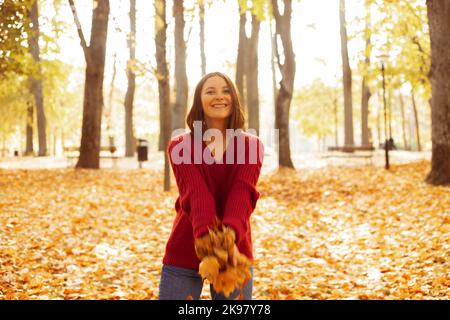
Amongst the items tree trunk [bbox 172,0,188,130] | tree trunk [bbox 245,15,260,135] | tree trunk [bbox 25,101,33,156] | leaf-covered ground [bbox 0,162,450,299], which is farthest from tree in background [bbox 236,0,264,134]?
tree trunk [bbox 25,101,33,156]

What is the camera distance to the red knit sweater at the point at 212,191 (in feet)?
8.52

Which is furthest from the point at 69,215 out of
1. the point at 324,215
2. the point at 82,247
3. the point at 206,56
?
the point at 206,56

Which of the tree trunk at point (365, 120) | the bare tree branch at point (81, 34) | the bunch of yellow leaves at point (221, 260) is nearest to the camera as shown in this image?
the bunch of yellow leaves at point (221, 260)

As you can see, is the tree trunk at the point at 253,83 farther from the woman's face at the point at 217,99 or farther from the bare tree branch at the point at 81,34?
the woman's face at the point at 217,99

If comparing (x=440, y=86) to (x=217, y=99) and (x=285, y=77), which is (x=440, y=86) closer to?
(x=285, y=77)

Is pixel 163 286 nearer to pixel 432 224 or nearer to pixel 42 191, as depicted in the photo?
pixel 432 224

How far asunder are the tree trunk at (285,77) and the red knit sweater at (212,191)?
49.0ft

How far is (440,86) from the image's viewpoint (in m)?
12.3

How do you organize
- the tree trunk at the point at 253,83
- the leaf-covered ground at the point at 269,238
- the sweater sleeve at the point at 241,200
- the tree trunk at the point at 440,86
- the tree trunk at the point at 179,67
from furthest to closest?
the tree trunk at the point at 253,83 → the tree trunk at the point at 179,67 → the tree trunk at the point at 440,86 → the leaf-covered ground at the point at 269,238 → the sweater sleeve at the point at 241,200

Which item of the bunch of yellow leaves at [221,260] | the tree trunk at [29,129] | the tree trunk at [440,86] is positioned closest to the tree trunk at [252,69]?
the tree trunk at [440,86]

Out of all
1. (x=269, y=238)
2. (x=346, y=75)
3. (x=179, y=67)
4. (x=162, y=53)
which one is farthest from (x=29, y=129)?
(x=269, y=238)

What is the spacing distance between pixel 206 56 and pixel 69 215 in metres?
21.6

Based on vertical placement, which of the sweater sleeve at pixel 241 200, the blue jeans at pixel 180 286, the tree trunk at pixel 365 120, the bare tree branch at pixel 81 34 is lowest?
the blue jeans at pixel 180 286

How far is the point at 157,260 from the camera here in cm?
783
